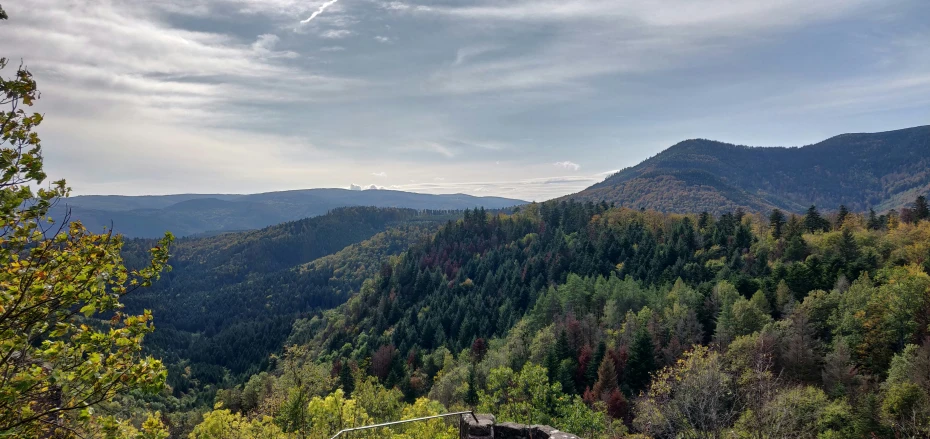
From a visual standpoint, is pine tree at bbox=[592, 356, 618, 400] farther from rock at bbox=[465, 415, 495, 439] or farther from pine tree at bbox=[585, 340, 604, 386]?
rock at bbox=[465, 415, 495, 439]

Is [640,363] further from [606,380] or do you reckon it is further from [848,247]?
[848,247]

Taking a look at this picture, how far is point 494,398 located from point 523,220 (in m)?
126

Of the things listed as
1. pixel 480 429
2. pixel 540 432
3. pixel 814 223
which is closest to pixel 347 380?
pixel 480 429

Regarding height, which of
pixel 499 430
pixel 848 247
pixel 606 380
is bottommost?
pixel 606 380

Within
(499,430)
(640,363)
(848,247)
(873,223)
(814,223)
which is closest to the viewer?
(499,430)

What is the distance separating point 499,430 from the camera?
13.9m

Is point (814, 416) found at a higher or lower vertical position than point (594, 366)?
higher

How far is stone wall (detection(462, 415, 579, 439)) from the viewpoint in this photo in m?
13.3

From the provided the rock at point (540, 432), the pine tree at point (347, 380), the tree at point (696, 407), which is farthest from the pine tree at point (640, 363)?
the rock at point (540, 432)

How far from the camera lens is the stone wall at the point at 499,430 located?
43.5 ft

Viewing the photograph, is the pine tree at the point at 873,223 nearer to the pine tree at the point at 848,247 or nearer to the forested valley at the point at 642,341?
the forested valley at the point at 642,341

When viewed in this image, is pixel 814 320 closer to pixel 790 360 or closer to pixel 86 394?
pixel 790 360

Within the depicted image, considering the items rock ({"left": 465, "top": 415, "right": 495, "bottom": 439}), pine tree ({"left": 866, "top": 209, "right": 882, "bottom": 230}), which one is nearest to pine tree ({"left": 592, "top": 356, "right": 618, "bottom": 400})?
rock ({"left": 465, "top": 415, "right": 495, "bottom": 439})

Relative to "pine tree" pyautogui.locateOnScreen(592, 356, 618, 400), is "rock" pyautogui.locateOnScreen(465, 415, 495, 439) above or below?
above
